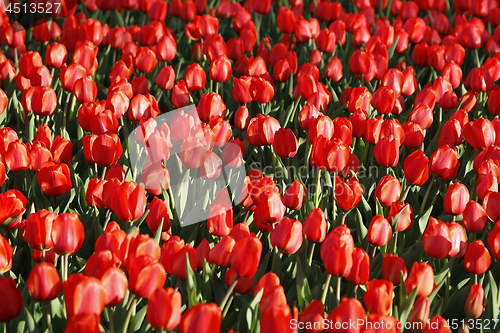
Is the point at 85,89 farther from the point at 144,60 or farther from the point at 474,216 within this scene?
the point at 474,216

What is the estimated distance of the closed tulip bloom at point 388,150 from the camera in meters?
1.93

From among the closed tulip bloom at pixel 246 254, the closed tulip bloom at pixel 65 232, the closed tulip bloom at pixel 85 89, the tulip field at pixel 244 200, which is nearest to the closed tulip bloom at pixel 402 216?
the tulip field at pixel 244 200

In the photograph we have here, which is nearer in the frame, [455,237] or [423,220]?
[455,237]

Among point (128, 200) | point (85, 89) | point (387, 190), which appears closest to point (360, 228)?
point (387, 190)

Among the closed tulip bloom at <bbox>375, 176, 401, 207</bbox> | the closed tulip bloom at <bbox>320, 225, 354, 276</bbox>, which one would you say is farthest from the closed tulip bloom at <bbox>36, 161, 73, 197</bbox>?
the closed tulip bloom at <bbox>375, 176, 401, 207</bbox>

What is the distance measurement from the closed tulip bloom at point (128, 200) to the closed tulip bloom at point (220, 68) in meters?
1.24

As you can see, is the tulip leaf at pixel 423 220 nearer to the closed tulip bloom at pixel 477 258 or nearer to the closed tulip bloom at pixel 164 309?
the closed tulip bloom at pixel 477 258

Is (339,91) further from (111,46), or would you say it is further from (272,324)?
(272,324)

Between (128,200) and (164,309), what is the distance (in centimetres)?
51

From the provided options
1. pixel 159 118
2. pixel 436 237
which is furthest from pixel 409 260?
pixel 159 118

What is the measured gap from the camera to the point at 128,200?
156 cm

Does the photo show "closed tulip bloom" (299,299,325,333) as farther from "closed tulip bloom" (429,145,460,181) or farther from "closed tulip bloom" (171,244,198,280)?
"closed tulip bloom" (429,145,460,181)

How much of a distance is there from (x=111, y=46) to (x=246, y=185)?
6.41ft

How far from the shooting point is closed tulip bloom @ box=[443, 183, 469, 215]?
170 cm
